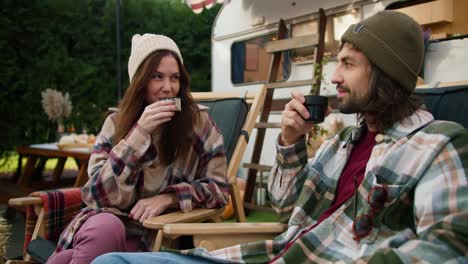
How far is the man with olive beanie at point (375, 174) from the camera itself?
1148 millimetres

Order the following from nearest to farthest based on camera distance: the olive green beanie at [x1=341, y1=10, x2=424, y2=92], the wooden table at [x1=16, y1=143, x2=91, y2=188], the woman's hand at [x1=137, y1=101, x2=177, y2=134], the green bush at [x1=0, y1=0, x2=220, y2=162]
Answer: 1. the olive green beanie at [x1=341, y1=10, x2=424, y2=92]
2. the woman's hand at [x1=137, y1=101, x2=177, y2=134]
3. the wooden table at [x1=16, y1=143, x2=91, y2=188]
4. the green bush at [x1=0, y1=0, x2=220, y2=162]

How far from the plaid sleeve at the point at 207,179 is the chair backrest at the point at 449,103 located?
3.04 feet

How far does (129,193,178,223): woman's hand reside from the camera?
70.9 inches

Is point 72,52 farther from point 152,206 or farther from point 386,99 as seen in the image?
point 386,99

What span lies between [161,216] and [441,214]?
3.50ft

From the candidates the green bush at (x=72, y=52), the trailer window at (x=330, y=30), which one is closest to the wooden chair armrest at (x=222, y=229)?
the trailer window at (x=330, y=30)

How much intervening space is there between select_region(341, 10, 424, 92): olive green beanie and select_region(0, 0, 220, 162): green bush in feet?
20.6

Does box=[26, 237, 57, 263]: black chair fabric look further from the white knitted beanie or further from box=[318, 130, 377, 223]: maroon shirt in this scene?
box=[318, 130, 377, 223]: maroon shirt

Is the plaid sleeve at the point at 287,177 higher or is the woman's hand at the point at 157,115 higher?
the woman's hand at the point at 157,115

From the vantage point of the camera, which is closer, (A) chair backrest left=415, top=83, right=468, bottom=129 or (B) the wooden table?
(A) chair backrest left=415, top=83, right=468, bottom=129

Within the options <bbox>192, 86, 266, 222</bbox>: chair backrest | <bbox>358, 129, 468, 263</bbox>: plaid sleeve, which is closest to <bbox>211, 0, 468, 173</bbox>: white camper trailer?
<bbox>192, 86, 266, 222</bbox>: chair backrest

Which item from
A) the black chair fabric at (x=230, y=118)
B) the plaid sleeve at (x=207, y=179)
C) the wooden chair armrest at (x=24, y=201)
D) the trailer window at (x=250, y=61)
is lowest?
the wooden chair armrest at (x=24, y=201)

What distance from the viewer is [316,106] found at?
55.4 inches

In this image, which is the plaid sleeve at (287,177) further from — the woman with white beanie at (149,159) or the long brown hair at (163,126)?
the long brown hair at (163,126)
